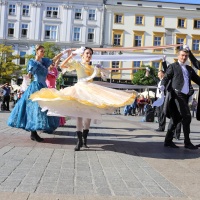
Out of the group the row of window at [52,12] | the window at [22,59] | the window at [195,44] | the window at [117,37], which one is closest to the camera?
the row of window at [52,12]

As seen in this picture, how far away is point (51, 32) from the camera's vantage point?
58156mm

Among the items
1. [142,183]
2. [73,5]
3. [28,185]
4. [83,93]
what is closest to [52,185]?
[28,185]

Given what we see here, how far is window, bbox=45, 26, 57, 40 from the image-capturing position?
5809 centimetres

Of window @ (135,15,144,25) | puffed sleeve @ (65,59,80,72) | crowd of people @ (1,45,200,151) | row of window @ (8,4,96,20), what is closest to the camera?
crowd of people @ (1,45,200,151)

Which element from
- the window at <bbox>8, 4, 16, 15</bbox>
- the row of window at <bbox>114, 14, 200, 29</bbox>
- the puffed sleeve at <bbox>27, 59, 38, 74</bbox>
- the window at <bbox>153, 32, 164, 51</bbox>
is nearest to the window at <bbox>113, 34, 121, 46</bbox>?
the row of window at <bbox>114, 14, 200, 29</bbox>

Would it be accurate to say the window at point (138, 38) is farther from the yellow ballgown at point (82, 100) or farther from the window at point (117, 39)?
the yellow ballgown at point (82, 100)

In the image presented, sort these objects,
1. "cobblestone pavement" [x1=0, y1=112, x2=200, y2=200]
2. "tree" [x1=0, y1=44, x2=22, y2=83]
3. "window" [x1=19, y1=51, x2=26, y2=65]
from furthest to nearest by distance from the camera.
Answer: "window" [x1=19, y1=51, x2=26, y2=65] → "tree" [x1=0, y1=44, x2=22, y2=83] → "cobblestone pavement" [x1=0, y1=112, x2=200, y2=200]

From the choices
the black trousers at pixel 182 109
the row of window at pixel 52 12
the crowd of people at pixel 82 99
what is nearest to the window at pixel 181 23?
the row of window at pixel 52 12

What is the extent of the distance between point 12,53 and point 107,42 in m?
15.6

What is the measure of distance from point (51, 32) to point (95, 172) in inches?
2180

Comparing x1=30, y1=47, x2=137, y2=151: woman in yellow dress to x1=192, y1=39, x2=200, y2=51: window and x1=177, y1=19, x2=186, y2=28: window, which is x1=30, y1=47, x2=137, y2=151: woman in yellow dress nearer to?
x1=177, y1=19, x2=186, y2=28: window

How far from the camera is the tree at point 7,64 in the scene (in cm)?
5409

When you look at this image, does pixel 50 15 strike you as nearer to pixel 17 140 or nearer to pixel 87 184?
pixel 17 140

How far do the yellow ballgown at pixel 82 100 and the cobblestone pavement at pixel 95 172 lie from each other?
2.29 feet
